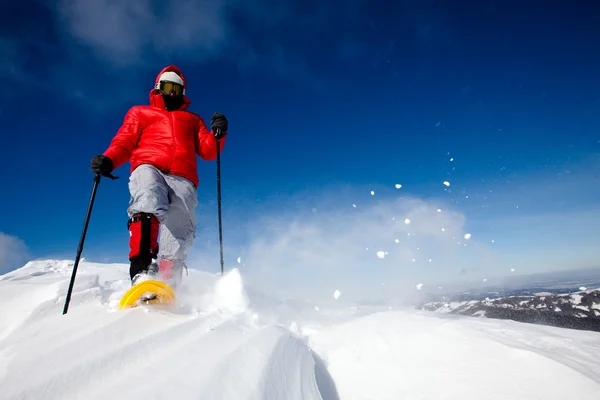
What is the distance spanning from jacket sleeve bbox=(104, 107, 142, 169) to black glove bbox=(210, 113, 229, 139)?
1030 mm

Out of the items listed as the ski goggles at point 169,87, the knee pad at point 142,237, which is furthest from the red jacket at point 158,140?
the knee pad at point 142,237

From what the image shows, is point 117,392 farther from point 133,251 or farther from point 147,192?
→ point 147,192

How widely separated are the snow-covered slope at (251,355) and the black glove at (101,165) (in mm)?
1307

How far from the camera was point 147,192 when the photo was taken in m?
3.24

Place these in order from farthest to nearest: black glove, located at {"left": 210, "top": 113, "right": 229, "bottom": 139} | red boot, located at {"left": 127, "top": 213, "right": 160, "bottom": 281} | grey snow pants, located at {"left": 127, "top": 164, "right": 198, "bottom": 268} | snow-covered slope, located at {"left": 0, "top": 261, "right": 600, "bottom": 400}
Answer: black glove, located at {"left": 210, "top": 113, "right": 229, "bottom": 139} → grey snow pants, located at {"left": 127, "top": 164, "right": 198, "bottom": 268} → red boot, located at {"left": 127, "top": 213, "right": 160, "bottom": 281} → snow-covered slope, located at {"left": 0, "top": 261, "right": 600, "bottom": 400}

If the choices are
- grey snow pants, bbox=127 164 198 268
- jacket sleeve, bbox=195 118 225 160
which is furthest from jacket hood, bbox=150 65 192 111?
grey snow pants, bbox=127 164 198 268

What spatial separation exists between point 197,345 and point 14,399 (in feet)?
2.82

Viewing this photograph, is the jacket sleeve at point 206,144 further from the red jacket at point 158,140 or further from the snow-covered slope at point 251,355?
the snow-covered slope at point 251,355

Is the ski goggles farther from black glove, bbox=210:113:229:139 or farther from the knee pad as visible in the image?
the knee pad

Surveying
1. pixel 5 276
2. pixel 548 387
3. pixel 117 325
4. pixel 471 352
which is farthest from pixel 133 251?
pixel 5 276

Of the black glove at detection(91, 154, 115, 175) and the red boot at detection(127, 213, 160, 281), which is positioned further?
the black glove at detection(91, 154, 115, 175)

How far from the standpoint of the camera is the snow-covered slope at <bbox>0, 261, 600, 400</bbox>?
1.33 meters

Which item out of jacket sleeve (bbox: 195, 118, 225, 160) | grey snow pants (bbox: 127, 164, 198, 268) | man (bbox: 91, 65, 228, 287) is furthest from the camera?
jacket sleeve (bbox: 195, 118, 225, 160)

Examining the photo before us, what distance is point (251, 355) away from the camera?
5.73ft
